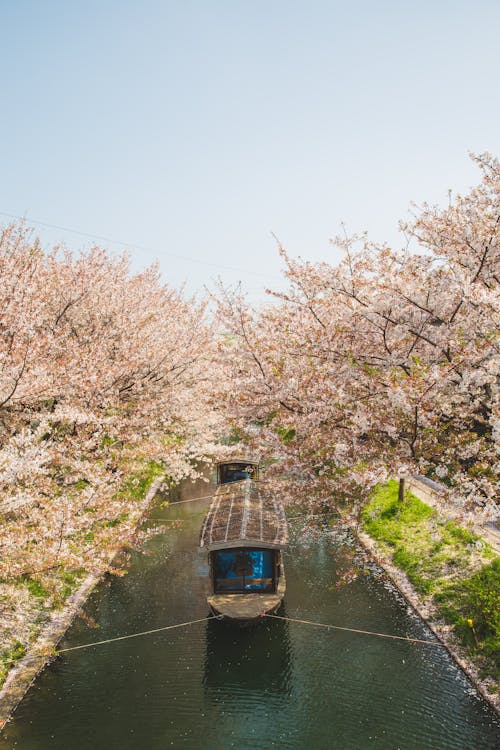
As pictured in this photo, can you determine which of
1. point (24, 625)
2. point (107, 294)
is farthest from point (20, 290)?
point (24, 625)

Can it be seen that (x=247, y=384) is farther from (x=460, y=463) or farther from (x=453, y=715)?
(x=453, y=715)

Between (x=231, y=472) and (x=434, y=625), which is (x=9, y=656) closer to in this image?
(x=434, y=625)

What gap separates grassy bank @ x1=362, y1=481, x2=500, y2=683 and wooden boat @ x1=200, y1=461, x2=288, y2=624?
3083mm

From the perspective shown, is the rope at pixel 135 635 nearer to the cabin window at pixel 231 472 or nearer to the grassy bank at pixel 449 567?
the grassy bank at pixel 449 567

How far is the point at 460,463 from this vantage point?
9547mm

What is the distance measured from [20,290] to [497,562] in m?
15.5

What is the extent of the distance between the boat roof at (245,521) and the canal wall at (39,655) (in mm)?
3089

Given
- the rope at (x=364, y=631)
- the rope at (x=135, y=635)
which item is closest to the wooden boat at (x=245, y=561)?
the rope at (x=364, y=631)

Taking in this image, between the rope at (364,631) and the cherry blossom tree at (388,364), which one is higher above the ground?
the cherry blossom tree at (388,364)

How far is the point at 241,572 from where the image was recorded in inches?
546

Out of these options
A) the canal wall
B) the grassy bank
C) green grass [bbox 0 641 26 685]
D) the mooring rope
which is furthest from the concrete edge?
green grass [bbox 0 641 26 685]

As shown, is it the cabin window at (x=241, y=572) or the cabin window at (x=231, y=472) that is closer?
the cabin window at (x=241, y=572)

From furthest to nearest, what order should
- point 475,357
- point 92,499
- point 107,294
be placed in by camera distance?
point 107,294, point 92,499, point 475,357

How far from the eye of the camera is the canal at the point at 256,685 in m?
9.63
